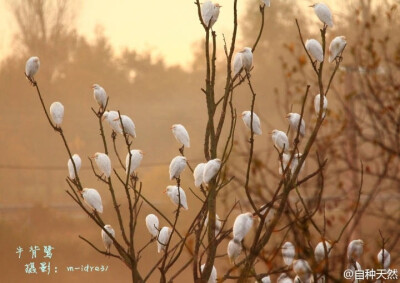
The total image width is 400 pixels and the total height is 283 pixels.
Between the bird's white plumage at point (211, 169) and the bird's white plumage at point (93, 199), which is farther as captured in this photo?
the bird's white plumage at point (93, 199)

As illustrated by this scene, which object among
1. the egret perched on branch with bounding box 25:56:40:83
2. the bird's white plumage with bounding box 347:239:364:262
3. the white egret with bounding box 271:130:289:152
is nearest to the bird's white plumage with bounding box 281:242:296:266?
the bird's white plumage with bounding box 347:239:364:262

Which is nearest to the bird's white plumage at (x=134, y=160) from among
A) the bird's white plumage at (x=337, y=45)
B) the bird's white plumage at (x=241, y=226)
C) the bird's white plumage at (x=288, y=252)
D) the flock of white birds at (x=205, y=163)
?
the flock of white birds at (x=205, y=163)

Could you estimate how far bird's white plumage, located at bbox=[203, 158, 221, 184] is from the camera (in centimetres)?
169

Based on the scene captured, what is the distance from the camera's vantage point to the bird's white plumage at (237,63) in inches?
71.1

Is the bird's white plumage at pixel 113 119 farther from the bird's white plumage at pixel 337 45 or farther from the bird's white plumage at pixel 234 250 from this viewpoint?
the bird's white plumage at pixel 337 45

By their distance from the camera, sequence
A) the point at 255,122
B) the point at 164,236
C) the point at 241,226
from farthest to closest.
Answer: the point at 164,236 → the point at 255,122 → the point at 241,226

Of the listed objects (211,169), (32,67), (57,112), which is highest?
(32,67)

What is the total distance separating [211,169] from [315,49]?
42cm

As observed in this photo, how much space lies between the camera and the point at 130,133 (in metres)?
1.85

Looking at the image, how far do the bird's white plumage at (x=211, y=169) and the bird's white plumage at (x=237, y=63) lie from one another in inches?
10.5

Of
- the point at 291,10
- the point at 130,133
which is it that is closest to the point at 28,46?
the point at 291,10

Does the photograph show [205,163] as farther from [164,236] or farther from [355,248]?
[355,248]

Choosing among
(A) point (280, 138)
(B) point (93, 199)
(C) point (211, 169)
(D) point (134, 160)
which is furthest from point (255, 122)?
(B) point (93, 199)

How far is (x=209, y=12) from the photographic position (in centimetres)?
178
